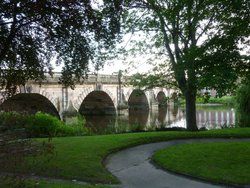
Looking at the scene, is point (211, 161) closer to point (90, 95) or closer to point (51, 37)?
point (51, 37)

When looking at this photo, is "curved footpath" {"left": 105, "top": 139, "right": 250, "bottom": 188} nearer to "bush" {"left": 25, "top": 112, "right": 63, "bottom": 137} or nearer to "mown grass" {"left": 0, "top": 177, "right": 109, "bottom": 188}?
"mown grass" {"left": 0, "top": 177, "right": 109, "bottom": 188}

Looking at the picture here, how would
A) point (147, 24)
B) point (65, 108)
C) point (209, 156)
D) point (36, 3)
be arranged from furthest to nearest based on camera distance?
point (65, 108) < point (147, 24) < point (209, 156) < point (36, 3)

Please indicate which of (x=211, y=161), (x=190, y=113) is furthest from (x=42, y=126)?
(x=211, y=161)

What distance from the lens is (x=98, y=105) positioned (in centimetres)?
5131

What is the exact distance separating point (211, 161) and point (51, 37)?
5.29 meters

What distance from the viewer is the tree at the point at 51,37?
26.9ft

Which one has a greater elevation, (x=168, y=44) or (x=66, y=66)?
(x=168, y=44)

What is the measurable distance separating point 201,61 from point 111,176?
398 centimetres

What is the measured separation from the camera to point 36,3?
25.3ft

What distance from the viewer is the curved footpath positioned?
25.5 feet

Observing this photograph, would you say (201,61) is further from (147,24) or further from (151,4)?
(147,24)

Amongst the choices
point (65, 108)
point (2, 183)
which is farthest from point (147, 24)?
point (65, 108)

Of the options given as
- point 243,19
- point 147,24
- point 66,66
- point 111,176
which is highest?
point 147,24

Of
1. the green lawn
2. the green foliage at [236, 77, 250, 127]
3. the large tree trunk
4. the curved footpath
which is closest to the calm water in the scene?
the green foliage at [236, 77, 250, 127]
